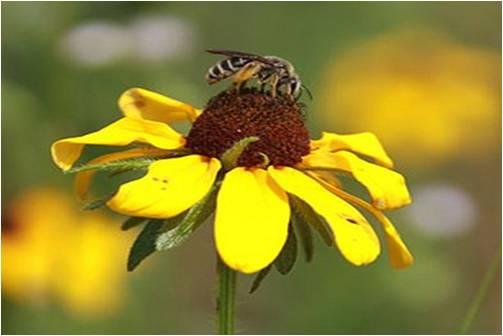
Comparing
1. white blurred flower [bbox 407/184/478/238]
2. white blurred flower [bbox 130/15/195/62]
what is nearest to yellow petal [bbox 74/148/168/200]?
white blurred flower [bbox 130/15/195/62]

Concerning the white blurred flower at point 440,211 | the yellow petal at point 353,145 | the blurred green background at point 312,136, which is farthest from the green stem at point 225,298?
the white blurred flower at point 440,211

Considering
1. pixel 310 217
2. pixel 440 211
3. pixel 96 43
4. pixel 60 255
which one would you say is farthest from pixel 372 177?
pixel 440 211

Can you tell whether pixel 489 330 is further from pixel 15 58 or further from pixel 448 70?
pixel 15 58

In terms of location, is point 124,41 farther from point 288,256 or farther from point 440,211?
point 288,256

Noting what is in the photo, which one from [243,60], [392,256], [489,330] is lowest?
[489,330]

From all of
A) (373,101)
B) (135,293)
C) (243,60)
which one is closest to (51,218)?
(135,293)

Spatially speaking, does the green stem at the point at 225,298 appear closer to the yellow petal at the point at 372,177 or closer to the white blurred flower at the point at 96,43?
the yellow petal at the point at 372,177

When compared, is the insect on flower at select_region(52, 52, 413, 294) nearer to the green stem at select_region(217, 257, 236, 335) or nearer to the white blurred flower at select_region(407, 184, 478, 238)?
the green stem at select_region(217, 257, 236, 335)
